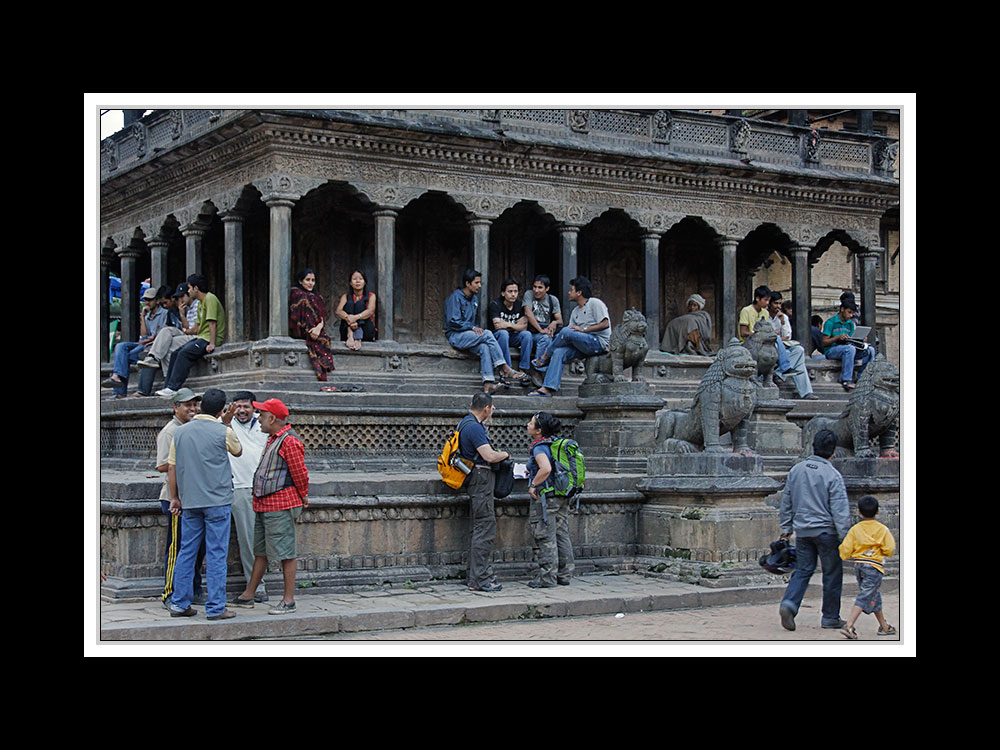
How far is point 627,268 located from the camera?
2388cm

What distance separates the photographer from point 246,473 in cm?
1099

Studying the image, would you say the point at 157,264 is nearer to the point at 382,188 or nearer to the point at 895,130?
the point at 382,188

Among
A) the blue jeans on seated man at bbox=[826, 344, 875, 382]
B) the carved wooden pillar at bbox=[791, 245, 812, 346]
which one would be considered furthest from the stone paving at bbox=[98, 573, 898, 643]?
the carved wooden pillar at bbox=[791, 245, 812, 346]

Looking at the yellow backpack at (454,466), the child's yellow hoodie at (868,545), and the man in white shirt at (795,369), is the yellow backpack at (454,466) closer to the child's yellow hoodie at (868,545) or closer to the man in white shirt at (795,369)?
the child's yellow hoodie at (868,545)

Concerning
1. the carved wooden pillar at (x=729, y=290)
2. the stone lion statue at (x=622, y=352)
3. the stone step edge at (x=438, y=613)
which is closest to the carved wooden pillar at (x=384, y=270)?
the stone lion statue at (x=622, y=352)

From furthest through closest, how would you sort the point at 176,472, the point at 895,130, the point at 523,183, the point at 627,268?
the point at 895,130 → the point at 627,268 → the point at 523,183 → the point at 176,472

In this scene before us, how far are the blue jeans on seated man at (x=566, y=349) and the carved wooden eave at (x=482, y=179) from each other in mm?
3459

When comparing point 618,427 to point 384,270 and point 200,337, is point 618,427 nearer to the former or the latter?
point 384,270

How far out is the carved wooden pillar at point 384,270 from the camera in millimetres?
18942

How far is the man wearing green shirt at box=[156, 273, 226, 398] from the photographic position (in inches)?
673

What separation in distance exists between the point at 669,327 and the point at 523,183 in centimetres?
427

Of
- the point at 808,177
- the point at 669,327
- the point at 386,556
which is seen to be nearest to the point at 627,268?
the point at 669,327

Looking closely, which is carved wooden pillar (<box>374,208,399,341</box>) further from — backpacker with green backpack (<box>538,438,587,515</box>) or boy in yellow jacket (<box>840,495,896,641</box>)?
boy in yellow jacket (<box>840,495,896,641</box>)

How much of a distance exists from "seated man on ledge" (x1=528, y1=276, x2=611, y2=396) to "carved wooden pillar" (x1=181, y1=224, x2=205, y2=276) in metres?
6.41
